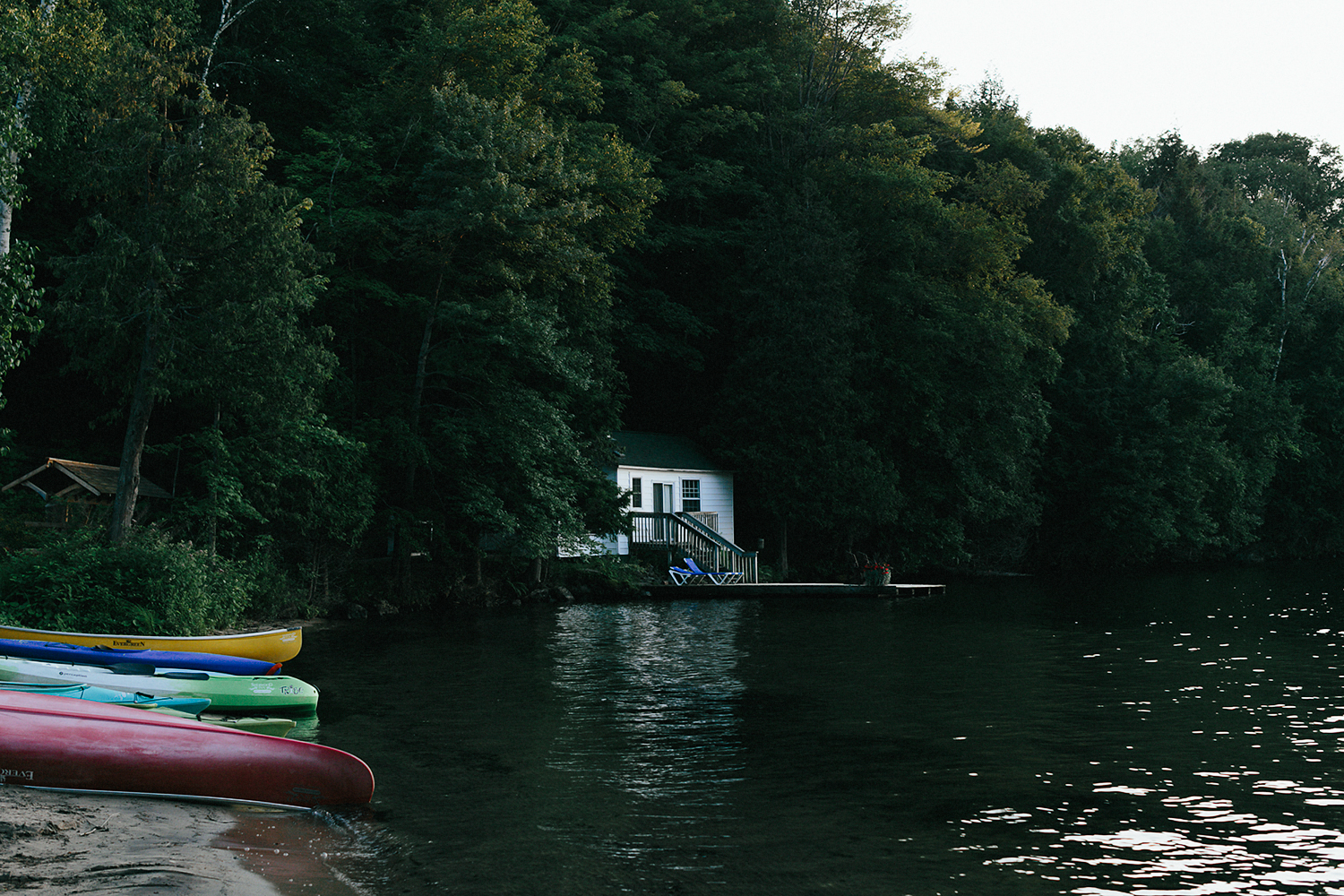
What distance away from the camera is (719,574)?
33344 mm

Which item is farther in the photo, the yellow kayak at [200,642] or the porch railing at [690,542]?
the porch railing at [690,542]

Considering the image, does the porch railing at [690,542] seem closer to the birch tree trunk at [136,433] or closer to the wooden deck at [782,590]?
the wooden deck at [782,590]

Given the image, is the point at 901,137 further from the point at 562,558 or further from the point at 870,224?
the point at 562,558

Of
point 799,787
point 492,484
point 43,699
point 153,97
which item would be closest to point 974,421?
point 492,484

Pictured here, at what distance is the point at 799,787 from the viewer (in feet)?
33.8

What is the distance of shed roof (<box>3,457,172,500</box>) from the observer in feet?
71.6

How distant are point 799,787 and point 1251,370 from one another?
49070 mm

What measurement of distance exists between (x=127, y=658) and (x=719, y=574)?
2146cm

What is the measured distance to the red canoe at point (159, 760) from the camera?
8.70m

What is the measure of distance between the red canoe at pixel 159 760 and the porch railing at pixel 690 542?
24225 millimetres

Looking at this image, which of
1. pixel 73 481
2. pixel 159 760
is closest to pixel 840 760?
pixel 159 760

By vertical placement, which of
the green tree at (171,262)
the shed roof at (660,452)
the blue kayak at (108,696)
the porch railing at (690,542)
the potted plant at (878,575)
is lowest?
the blue kayak at (108,696)

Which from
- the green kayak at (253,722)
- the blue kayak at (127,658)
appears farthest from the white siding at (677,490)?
the green kayak at (253,722)

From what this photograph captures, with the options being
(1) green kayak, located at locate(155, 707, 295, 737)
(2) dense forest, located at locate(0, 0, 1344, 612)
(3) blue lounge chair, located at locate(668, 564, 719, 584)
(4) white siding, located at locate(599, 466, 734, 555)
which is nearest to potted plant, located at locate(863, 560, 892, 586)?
(3) blue lounge chair, located at locate(668, 564, 719, 584)
